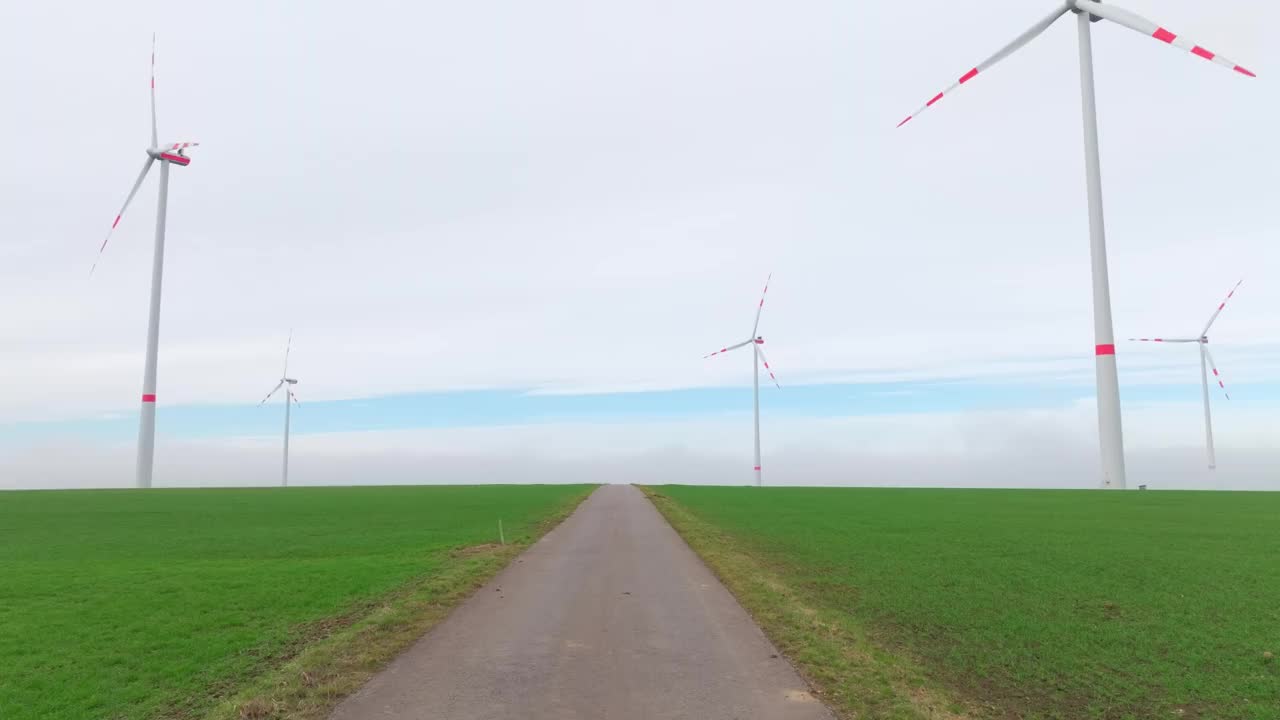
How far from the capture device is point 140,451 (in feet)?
279

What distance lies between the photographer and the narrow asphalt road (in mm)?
9258

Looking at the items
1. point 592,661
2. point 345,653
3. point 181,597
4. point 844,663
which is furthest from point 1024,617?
point 181,597

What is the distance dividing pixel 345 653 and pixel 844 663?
876 cm

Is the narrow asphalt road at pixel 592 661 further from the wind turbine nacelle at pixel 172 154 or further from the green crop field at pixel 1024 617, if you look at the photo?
the wind turbine nacelle at pixel 172 154

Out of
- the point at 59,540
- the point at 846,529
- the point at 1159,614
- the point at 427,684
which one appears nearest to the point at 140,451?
the point at 59,540

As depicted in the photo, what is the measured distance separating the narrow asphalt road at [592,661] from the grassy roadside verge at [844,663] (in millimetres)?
385

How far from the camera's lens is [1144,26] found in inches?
2111

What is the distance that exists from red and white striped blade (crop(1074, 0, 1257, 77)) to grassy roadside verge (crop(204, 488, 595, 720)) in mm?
52842

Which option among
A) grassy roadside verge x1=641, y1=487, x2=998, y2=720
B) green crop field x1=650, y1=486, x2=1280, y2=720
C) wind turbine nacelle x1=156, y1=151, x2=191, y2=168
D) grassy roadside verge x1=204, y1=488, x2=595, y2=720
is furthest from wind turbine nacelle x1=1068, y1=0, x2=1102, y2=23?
wind turbine nacelle x1=156, y1=151, x2=191, y2=168

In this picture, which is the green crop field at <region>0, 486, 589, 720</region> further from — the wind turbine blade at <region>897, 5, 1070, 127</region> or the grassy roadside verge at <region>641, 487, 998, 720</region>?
the wind turbine blade at <region>897, 5, 1070, 127</region>

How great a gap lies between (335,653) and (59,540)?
31813mm

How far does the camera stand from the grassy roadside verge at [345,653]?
955 cm

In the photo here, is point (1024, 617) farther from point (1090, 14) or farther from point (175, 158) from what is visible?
point (175, 158)

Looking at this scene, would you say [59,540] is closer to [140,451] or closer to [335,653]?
[335,653]
